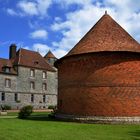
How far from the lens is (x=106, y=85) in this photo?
24.5m

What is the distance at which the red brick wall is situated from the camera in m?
24.1

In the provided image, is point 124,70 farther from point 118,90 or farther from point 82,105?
point 82,105

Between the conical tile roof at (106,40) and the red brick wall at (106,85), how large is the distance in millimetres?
560

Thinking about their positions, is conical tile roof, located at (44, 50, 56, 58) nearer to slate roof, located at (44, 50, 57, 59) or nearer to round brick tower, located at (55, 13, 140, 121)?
slate roof, located at (44, 50, 57, 59)

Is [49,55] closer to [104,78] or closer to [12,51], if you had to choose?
[12,51]

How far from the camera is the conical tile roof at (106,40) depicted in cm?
2517

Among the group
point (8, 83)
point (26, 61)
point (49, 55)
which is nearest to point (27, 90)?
point (8, 83)

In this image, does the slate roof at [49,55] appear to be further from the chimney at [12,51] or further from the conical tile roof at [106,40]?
the conical tile roof at [106,40]

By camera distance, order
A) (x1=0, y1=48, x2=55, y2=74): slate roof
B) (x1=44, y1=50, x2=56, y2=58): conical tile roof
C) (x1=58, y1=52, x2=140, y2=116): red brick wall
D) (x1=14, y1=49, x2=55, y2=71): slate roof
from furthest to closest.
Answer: (x1=44, y1=50, x2=56, y2=58): conical tile roof → (x1=14, y1=49, x2=55, y2=71): slate roof → (x1=0, y1=48, x2=55, y2=74): slate roof → (x1=58, y1=52, x2=140, y2=116): red brick wall

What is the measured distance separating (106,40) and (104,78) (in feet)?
11.2

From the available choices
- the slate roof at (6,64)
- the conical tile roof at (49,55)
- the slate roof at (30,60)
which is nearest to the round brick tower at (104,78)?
the slate roof at (6,64)

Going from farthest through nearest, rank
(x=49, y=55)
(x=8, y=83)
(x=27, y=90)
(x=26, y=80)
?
(x=49, y=55) → (x=27, y=90) → (x=26, y=80) → (x=8, y=83)

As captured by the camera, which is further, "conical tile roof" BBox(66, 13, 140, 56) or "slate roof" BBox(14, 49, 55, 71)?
"slate roof" BBox(14, 49, 55, 71)

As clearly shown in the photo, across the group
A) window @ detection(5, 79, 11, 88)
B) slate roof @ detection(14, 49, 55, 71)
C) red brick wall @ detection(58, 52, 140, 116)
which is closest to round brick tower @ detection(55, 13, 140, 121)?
red brick wall @ detection(58, 52, 140, 116)
